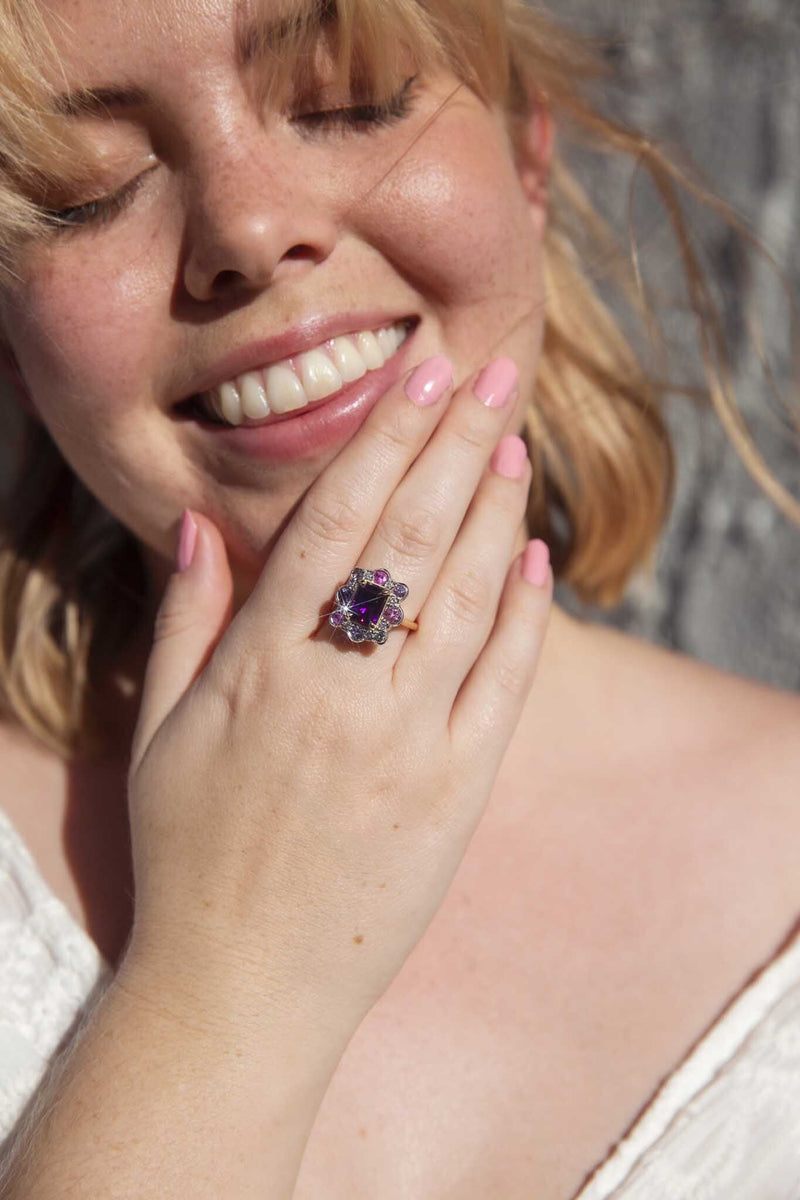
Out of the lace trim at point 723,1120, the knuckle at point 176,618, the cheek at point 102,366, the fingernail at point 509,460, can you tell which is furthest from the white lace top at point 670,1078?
the fingernail at point 509,460

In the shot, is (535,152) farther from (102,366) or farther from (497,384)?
(102,366)

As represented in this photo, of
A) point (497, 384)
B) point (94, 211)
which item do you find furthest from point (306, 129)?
point (497, 384)

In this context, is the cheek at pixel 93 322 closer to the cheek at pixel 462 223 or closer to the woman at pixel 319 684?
the woman at pixel 319 684

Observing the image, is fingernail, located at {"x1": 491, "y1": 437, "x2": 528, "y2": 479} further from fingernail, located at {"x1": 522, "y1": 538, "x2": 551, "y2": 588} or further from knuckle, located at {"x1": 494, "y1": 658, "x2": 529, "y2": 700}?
knuckle, located at {"x1": 494, "y1": 658, "x2": 529, "y2": 700}

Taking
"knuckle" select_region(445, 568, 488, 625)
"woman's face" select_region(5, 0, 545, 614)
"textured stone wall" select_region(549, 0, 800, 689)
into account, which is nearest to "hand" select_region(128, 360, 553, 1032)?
"knuckle" select_region(445, 568, 488, 625)

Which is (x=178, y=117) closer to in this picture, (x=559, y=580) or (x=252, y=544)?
(x=252, y=544)

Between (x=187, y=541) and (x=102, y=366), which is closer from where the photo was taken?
(x=102, y=366)
